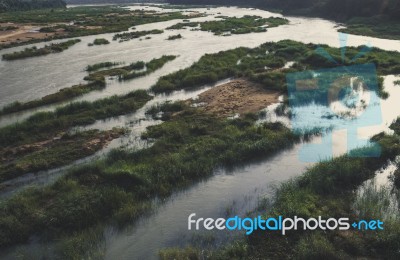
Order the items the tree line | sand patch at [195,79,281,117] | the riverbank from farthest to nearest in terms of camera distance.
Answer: the tree line < sand patch at [195,79,281,117] < the riverbank

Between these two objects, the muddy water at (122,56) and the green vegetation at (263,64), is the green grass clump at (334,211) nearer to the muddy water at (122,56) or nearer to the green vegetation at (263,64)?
the green vegetation at (263,64)

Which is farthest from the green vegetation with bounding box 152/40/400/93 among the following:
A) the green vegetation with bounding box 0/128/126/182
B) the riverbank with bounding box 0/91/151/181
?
the green vegetation with bounding box 0/128/126/182

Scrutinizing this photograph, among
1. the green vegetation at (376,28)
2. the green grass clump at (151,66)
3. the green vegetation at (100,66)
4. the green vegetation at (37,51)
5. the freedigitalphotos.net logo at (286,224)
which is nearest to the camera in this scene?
the freedigitalphotos.net logo at (286,224)

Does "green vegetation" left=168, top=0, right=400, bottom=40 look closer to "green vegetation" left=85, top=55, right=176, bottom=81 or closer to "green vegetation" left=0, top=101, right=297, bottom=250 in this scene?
"green vegetation" left=85, top=55, right=176, bottom=81

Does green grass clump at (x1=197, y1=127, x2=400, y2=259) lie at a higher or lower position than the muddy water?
lower

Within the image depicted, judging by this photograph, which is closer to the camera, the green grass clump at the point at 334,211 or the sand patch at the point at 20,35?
the green grass clump at the point at 334,211

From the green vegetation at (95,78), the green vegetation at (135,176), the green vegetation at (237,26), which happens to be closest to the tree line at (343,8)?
the green vegetation at (237,26)

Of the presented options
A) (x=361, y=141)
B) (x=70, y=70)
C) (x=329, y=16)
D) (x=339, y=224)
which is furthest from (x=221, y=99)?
(x=329, y=16)

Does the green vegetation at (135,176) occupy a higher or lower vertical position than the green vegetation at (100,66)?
lower
